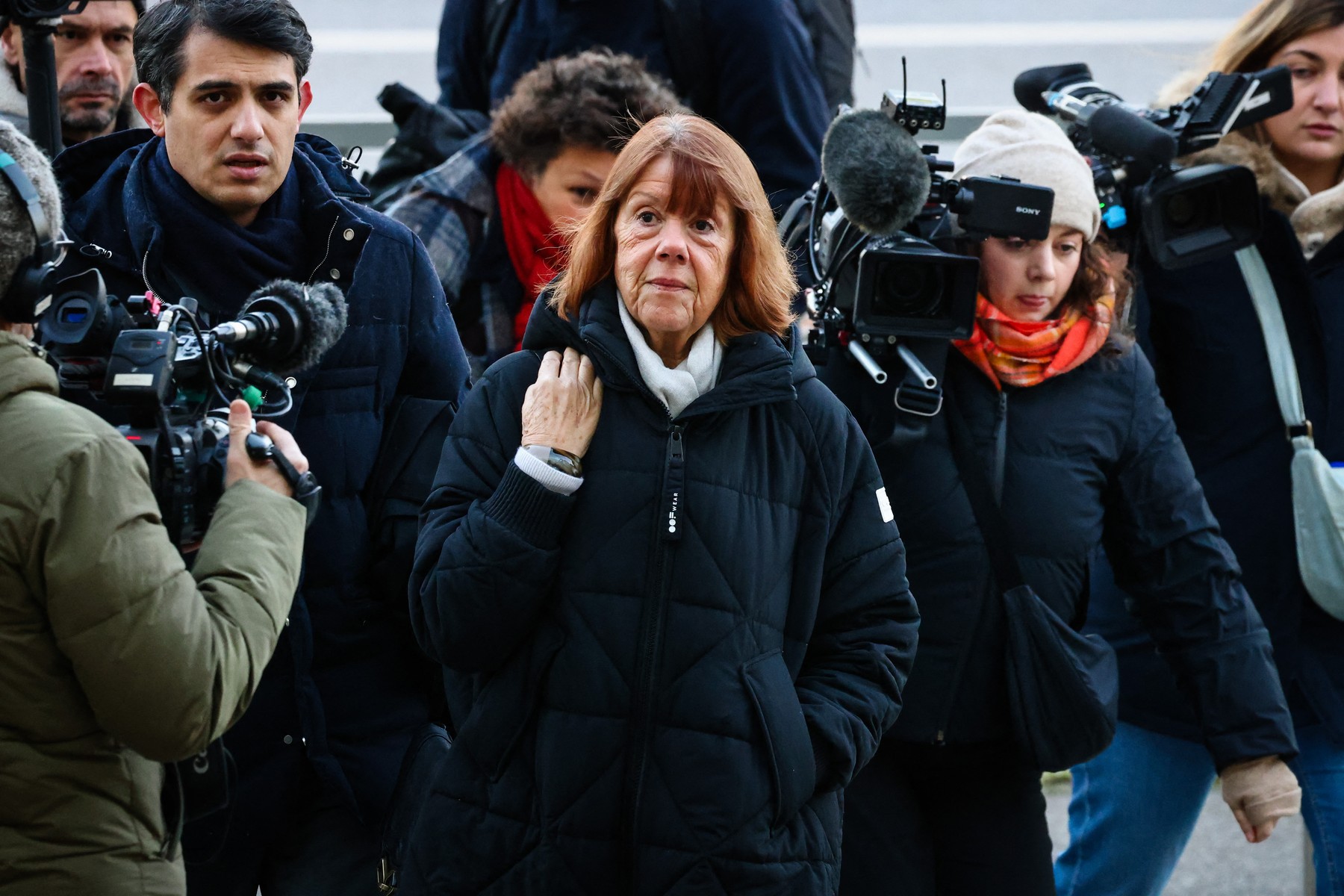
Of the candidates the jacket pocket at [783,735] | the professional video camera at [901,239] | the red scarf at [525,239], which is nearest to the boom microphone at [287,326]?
the jacket pocket at [783,735]

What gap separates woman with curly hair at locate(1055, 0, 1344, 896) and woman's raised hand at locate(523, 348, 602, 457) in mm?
1642

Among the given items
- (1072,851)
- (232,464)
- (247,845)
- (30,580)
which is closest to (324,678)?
(247,845)

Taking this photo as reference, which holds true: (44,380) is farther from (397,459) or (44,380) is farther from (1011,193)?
(1011,193)

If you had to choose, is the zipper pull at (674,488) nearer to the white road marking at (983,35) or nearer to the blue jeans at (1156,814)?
the blue jeans at (1156,814)

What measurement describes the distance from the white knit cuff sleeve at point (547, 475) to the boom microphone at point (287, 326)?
34 cm

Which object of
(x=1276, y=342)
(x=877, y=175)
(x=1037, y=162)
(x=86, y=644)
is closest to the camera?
(x=86, y=644)

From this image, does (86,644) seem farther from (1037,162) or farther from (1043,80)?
(1043,80)

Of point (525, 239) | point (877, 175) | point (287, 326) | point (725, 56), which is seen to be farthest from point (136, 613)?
point (725, 56)

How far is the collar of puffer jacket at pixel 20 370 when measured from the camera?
1.99m

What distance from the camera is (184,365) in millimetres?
2273

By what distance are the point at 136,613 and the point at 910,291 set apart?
1.63 metres

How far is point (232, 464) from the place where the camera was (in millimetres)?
2271

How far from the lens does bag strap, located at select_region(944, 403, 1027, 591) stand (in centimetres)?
309

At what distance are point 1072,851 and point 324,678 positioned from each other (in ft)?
5.74
